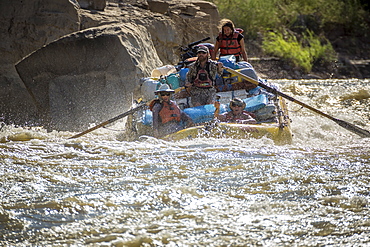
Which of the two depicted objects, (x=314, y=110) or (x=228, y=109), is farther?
(x=314, y=110)

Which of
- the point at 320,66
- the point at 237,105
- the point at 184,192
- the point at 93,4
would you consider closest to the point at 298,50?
the point at 320,66

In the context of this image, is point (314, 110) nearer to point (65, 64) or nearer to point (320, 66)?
point (65, 64)

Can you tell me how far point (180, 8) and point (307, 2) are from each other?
607 centimetres

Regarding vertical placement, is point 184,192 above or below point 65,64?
below

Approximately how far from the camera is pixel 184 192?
4.28 meters

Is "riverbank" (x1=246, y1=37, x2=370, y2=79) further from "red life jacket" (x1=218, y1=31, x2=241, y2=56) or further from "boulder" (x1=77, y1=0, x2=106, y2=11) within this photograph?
"boulder" (x1=77, y1=0, x2=106, y2=11)

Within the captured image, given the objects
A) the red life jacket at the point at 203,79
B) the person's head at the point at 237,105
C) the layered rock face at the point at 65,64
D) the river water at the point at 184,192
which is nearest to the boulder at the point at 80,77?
the layered rock face at the point at 65,64

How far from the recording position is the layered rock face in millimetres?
8383

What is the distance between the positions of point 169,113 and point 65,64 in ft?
9.46

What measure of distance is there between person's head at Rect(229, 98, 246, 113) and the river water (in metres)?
0.60

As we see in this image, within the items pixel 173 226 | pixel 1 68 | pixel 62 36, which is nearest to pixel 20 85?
pixel 1 68

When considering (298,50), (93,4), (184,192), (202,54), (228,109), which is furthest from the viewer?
(298,50)

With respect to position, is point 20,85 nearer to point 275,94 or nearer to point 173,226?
point 275,94

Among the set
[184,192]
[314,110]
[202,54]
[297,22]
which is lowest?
[184,192]
